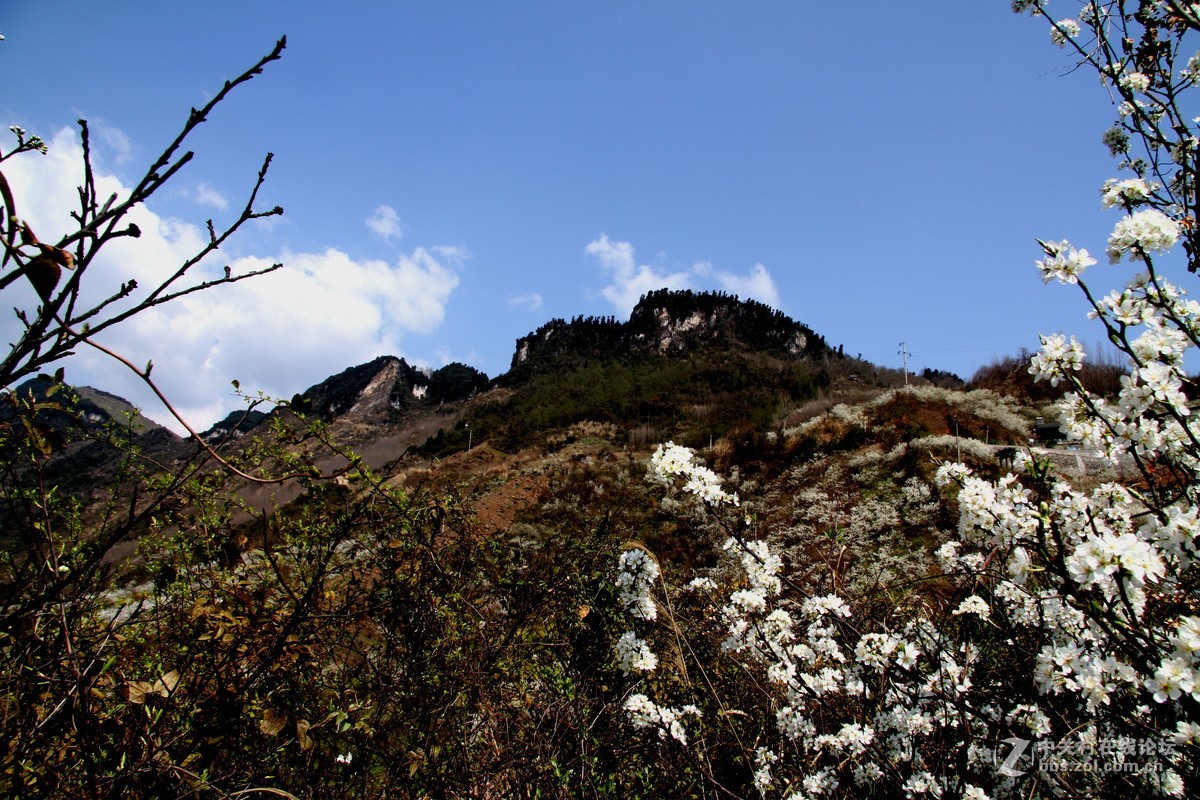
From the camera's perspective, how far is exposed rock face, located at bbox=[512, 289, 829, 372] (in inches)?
4353

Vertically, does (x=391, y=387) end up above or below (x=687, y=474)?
above

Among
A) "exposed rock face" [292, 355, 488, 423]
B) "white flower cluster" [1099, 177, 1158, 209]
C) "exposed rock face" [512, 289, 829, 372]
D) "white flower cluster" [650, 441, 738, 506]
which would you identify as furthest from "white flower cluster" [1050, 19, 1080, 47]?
"exposed rock face" [292, 355, 488, 423]

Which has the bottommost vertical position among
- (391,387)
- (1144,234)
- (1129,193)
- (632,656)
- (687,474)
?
(632,656)

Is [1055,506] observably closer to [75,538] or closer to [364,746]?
[364,746]

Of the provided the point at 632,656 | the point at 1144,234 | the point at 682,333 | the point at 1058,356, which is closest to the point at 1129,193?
the point at 1144,234

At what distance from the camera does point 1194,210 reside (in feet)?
8.10

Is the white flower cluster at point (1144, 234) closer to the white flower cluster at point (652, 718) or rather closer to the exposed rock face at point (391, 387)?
the white flower cluster at point (652, 718)

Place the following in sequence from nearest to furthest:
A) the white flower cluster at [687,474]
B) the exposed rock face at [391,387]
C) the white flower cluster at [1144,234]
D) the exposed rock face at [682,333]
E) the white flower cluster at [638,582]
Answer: the white flower cluster at [1144,234], the white flower cluster at [687,474], the white flower cluster at [638,582], the exposed rock face at [682,333], the exposed rock face at [391,387]

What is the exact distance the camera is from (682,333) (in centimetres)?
11375

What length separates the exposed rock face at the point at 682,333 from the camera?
110562 millimetres

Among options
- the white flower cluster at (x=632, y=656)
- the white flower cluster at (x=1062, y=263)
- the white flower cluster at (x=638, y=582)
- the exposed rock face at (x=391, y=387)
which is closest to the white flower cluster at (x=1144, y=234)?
the white flower cluster at (x=1062, y=263)

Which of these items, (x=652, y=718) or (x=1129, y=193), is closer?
(x=1129, y=193)

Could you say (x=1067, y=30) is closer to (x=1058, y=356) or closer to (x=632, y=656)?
(x=1058, y=356)

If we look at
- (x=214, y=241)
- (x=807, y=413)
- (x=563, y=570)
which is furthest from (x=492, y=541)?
(x=807, y=413)
